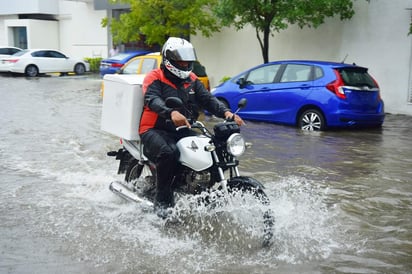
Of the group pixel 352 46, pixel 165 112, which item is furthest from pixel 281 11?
pixel 165 112

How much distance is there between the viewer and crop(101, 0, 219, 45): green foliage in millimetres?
18844

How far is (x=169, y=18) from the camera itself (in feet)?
63.8

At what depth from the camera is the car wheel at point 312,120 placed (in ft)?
37.7

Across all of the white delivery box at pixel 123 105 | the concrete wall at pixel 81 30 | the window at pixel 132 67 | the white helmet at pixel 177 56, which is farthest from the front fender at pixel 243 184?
the concrete wall at pixel 81 30

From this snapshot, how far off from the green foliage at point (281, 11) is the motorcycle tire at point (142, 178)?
9.36 meters

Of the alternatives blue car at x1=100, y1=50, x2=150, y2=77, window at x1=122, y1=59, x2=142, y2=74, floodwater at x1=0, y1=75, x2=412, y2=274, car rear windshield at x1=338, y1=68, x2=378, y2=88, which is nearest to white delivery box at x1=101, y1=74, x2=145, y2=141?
floodwater at x1=0, y1=75, x2=412, y2=274

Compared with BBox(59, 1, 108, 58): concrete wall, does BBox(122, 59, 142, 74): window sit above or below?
below

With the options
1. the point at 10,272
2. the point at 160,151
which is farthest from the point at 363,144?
the point at 10,272

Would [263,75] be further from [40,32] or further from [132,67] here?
[40,32]

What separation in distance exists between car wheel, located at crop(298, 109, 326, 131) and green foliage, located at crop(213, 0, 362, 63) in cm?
381

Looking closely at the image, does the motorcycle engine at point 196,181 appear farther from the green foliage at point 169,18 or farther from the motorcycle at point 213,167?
the green foliage at point 169,18

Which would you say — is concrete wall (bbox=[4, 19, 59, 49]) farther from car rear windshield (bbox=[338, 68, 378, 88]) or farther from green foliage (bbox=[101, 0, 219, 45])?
car rear windshield (bbox=[338, 68, 378, 88])

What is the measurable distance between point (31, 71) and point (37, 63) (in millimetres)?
506

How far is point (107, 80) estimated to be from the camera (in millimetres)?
6148
